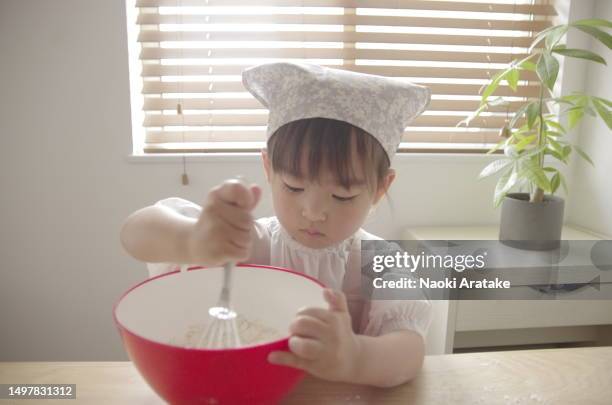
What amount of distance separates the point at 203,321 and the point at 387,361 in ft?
0.68

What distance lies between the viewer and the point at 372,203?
0.63 meters

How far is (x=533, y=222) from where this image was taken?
106 cm

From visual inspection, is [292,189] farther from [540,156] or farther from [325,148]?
[540,156]

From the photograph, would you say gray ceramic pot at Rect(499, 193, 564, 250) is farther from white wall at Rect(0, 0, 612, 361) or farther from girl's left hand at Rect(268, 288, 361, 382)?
girl's left hand at Rect(268, 288, 361, 382)

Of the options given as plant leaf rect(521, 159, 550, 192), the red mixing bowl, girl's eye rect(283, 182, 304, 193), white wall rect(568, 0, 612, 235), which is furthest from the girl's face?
white wall rect(568, 0, 612, 235)

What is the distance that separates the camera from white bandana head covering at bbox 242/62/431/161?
0.57m

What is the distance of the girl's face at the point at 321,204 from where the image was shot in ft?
1.85

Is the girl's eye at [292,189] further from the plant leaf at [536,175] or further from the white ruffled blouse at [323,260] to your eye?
the plant leaf at [536,175]

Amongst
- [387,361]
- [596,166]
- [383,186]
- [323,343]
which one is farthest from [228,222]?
[596,166]

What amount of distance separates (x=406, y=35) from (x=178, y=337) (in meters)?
1.17

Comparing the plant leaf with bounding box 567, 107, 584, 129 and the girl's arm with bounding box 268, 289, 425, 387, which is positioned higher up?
the plant leaf with bounding box 567, 107, 584, 129

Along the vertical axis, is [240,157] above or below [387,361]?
above

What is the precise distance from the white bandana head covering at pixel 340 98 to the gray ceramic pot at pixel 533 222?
0.57 meters

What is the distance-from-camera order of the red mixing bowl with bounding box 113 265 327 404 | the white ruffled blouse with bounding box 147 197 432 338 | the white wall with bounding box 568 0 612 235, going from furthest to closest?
the white wall with bounding box 568 0 612 235 → the white ruffled blouse with bounding box 147 197 432 338 → the red mixing bowl with bounding box 113 265 327 404
